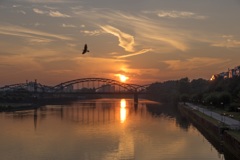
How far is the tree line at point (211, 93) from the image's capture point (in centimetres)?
4028

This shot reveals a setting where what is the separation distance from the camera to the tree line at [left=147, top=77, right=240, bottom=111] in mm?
40281

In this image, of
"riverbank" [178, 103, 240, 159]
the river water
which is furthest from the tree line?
the river water

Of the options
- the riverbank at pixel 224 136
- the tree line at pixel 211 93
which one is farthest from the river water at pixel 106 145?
the tree line at pixel 211 93

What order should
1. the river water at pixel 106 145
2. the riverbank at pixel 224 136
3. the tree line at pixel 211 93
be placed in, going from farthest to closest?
the tree line at pixel 211 93 → the river water at pixel 106 145 → the riverbank at pixel 224 136

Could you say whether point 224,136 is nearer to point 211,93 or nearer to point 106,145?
point 106,145

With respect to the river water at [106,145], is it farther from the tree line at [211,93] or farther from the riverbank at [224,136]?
the tree line at [211,93]

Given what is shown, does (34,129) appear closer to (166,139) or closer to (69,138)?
(69,138)

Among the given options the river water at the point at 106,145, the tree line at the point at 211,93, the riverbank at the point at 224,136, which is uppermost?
the tree line at the point at 211,93

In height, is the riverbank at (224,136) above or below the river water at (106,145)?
above

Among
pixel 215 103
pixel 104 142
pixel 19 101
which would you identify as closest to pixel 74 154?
pixel 104 142

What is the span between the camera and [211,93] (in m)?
49.8

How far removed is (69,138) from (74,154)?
5.79 metres

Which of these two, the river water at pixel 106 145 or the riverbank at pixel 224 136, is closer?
the riverbank at pixel 224 136

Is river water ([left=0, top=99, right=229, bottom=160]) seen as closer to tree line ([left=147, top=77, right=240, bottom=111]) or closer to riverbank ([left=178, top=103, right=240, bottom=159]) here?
riverbank ([left=178, top=103, right=240, bottom=159])
